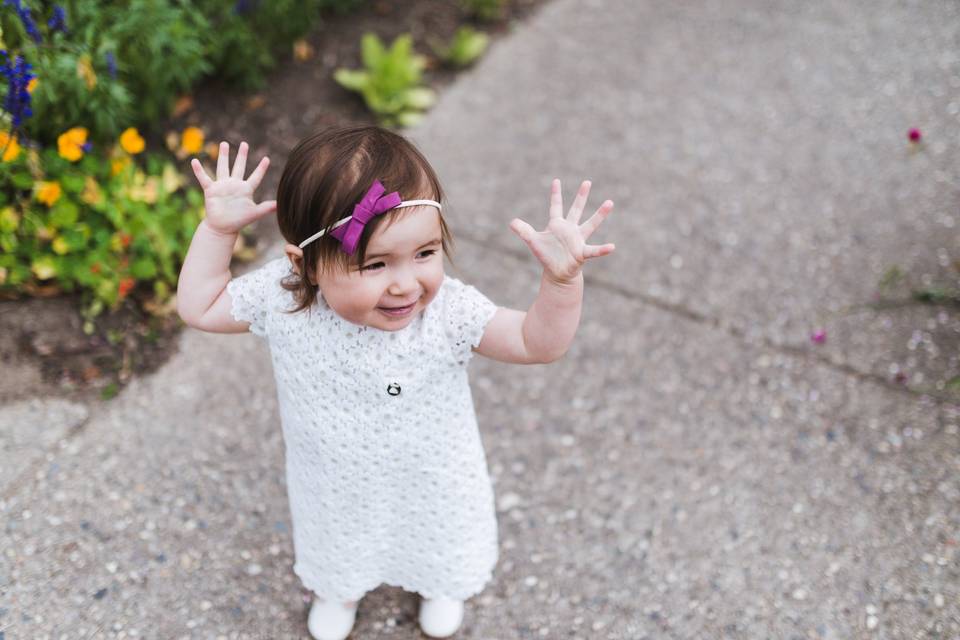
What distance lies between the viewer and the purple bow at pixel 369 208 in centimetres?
142

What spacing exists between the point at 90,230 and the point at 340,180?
1.58 meters

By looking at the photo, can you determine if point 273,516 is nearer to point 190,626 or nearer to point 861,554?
point 190,626

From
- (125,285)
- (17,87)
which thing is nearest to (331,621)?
(125,285)

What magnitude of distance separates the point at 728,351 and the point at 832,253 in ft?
2.22

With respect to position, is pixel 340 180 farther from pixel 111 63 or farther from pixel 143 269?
pixel 111 63

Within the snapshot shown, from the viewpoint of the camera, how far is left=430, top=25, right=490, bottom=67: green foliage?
13.0ft

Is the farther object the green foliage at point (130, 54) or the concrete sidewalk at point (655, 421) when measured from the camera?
the green foliage at point (130, 54)

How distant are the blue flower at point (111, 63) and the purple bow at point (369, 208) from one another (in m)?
1.66

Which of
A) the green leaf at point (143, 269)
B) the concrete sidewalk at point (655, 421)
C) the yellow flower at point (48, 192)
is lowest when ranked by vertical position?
the concrete sidewalk at point (655, 421)

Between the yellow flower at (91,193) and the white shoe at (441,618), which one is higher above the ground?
the yellow flower at (91,193)

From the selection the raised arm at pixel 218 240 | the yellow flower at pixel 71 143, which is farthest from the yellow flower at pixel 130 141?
the raised arm at pixel 218 240

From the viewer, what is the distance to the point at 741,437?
105 inches

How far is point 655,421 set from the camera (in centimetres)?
272

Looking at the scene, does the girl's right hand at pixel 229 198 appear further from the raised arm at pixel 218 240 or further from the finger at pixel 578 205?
the finger at pixel 578 205
